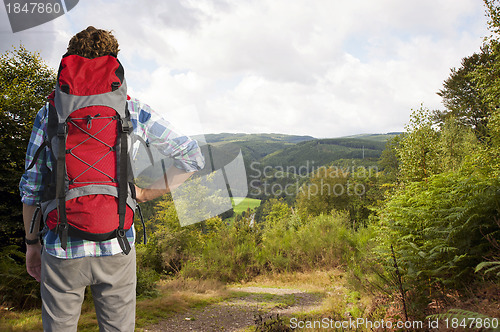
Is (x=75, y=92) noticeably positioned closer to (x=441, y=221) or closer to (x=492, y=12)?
(x=441, y=221)

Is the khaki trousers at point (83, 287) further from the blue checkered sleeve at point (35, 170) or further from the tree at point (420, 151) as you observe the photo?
the tree at point (420, 151)

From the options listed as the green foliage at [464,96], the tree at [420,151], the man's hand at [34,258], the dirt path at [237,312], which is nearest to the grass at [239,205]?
the dirt path at [237,312]

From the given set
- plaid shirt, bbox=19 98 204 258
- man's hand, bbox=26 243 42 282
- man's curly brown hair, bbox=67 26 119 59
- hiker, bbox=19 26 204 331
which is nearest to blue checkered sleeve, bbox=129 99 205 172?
plaid shirt, bbox=19 98 204 258

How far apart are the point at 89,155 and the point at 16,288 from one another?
6286mm

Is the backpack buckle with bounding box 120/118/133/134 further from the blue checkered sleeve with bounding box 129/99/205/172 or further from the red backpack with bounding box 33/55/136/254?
the blue checkered sleeve with bounding box 129/99/205/172

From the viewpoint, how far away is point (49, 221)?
60.1 inches

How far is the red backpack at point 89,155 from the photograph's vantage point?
4.90 ft

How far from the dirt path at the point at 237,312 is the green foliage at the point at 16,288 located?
9.50ft

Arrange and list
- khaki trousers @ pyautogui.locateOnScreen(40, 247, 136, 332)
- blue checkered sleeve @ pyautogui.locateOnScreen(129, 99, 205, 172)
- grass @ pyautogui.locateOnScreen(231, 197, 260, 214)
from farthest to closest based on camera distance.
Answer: grass @ pyautogui.locateOnScreen(231, 197, 260, 214) < blue checkered sleeve @ pyautogui.locateOnScreen(129, 99, 205, 172) < khaki trousers @ pyautogui.locateOnScreen(40, 247, 136, 332)

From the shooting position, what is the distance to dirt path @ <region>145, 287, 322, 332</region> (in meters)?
5.10

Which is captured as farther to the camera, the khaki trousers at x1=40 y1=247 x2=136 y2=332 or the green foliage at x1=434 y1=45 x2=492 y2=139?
the green foliage at x1=434 y1=45 x2=492 y2=139

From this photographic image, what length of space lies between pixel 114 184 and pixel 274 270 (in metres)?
10.7

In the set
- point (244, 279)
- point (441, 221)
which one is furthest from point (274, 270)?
point (441, 221)

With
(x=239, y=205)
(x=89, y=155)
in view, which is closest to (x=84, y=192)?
(x=89, y=155)
